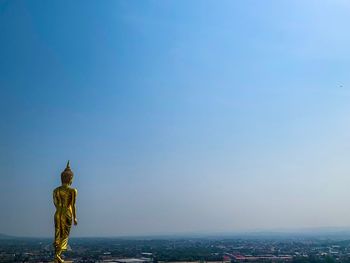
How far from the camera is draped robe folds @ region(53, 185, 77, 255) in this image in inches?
244

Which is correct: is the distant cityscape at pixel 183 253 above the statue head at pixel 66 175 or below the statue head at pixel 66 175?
below

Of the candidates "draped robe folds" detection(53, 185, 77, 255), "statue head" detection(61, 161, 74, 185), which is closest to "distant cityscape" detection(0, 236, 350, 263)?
"draped robe folds" detection(53, 185, 77, 255)

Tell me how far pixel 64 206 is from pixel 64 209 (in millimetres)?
39

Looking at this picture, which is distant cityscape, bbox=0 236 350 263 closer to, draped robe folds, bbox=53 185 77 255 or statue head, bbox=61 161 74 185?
draped robe folds, bbox=53 185 77 255

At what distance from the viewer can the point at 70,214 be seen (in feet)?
20.4

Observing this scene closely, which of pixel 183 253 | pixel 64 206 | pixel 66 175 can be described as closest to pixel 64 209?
pixel 64 206

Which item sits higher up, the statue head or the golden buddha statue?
the statue head

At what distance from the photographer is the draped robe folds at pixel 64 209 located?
20.3 feet

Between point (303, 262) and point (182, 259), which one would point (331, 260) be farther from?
point (182, 259)

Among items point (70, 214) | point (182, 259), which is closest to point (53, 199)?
point (70, 214)

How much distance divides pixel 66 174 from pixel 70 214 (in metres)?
0.52

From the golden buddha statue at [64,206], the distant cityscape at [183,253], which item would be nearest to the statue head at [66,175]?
the golden buddha statue at [64,206]

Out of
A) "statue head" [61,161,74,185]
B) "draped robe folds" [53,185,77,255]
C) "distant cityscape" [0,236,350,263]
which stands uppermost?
"statue head" [61,161,74,185]

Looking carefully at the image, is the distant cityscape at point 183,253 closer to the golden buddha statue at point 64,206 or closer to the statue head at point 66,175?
the golden buddha statue at point 64,206
